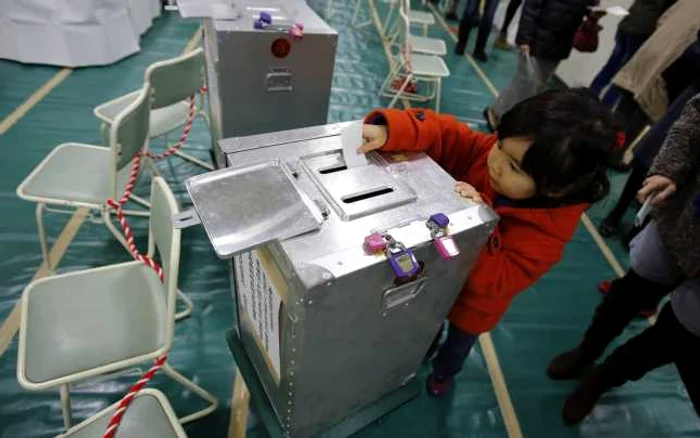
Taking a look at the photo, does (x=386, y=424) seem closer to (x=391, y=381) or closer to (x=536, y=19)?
(x=391, y=381)

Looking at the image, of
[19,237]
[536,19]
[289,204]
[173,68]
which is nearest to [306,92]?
[173,68]

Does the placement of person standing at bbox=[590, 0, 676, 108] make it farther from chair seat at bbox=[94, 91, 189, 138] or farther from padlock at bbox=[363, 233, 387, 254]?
chair seat at bbox=[94, 91, 189, 138]

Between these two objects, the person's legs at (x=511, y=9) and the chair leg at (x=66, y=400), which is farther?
the person's legs at (x=511, y=9)

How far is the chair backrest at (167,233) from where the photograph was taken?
93 centimetres

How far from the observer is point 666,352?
3.90ft

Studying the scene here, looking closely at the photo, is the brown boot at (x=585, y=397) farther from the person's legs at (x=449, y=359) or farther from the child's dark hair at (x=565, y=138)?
the child's dark hair at (x=565, y=138)

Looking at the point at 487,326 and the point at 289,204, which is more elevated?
the point at 289,204

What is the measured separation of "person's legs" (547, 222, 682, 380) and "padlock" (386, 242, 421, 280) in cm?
97

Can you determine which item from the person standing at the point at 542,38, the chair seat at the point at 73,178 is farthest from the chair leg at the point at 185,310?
the person standing at the point at 542,38

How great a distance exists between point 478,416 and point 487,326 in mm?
562

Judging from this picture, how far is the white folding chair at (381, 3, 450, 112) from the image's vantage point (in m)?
2.91

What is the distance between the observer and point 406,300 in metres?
0.85

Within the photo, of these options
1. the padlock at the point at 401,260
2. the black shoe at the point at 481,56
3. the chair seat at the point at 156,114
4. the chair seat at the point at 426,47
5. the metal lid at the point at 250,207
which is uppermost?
the metal lid at the point at 250,207

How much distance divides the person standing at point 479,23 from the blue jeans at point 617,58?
139 cm
